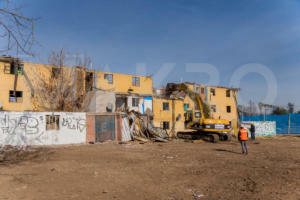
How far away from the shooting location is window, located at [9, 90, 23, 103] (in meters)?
25.8

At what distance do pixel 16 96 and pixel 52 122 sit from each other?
10.00 meters

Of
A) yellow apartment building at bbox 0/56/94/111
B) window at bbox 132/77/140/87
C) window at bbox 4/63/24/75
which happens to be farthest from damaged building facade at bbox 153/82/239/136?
window at bbox 4/63/24/75

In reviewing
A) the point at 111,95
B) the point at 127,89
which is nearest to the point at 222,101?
the point at 127,89

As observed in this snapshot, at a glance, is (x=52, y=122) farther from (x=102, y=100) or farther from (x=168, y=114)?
(x=168, y=114)

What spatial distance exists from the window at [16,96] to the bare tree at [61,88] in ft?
5.07

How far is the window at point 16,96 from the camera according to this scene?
2584 centimetres

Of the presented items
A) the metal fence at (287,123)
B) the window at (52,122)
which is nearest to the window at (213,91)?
the metal fence at (287,123)

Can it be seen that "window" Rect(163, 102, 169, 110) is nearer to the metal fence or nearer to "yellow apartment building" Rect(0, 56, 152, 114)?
"yellow apartment building" Rect(0, 56, 152, 114)

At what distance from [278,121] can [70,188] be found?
34.5 m

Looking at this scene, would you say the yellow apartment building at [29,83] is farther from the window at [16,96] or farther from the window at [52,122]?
the window at [52,122]

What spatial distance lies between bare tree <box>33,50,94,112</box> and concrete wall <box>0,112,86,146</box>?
5610mm

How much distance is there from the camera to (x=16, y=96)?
26.2 meters

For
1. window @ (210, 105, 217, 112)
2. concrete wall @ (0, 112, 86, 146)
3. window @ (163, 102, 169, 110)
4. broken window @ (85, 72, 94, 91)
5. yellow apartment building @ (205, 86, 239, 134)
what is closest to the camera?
concrete wall @ (0, 112, 86, 146)

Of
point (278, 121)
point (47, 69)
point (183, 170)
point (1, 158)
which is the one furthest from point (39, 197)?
point (278, 121)
